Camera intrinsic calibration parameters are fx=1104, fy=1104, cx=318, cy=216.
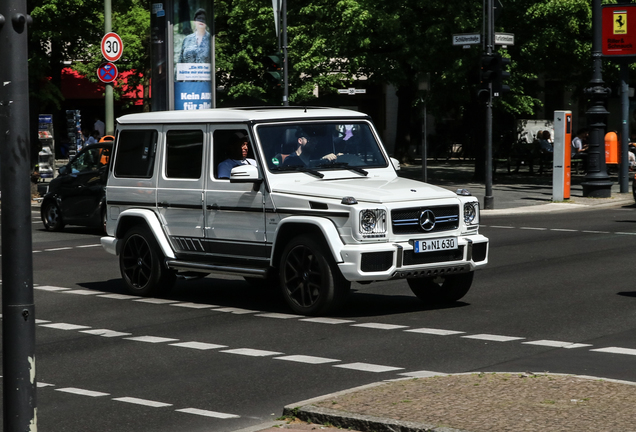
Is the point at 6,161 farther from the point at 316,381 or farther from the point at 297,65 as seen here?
the point at 297,65

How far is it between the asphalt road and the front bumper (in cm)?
44

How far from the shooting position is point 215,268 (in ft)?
36.8

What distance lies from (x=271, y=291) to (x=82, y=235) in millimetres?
8798

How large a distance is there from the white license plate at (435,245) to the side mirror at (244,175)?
174cm

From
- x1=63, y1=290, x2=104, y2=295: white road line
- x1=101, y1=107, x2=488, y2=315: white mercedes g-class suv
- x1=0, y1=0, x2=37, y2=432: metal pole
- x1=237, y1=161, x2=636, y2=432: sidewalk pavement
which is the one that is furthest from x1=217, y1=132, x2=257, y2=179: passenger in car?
x1=0, y1=0, x2=37, y2=432: metal pole

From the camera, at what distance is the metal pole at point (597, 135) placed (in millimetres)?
26625

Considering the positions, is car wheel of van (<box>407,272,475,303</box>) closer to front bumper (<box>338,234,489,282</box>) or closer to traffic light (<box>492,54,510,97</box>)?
front bumper (<box>338,234,489,282</box>)

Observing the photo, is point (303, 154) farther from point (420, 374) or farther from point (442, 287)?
point (420, 374)

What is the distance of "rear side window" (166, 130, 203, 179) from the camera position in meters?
11.6

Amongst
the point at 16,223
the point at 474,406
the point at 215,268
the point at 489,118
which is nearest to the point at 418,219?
the point at 215,268

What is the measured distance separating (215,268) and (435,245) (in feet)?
7.84

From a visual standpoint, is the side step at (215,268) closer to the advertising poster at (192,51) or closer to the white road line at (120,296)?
the white road line at (120,296)

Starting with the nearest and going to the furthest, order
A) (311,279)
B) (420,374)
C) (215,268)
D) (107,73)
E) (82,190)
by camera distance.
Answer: (420,374) → (311,279) → (215,268) → (82,190) → (107,73)

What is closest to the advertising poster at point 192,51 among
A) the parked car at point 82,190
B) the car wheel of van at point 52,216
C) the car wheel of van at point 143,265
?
the parked car at point 82,190
